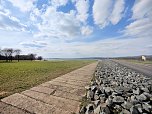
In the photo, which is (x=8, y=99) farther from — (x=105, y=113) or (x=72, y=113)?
(x=105, y=113)

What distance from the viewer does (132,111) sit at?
4465mm

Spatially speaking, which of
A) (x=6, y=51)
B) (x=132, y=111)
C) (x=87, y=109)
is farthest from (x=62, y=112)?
(x=6, y=51)

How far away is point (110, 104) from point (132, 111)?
891 millimetres

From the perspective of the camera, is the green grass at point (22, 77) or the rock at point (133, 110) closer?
the rock at point (133, 110)

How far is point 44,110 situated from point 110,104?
2.07m

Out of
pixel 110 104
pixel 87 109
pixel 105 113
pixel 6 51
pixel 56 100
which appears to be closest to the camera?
pixel 105 113

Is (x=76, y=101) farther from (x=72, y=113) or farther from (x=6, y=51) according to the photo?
(x=6, y=51)

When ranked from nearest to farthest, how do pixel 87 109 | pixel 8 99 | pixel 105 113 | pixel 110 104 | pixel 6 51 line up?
pixel 105 113 < pixel 87 109 < pixel 110 104 < pixel 8 99 < pixel 6 51

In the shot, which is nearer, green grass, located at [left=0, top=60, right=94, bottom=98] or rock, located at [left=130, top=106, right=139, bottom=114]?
rock, located at [left=130, top=106, right=139, bottom=114]

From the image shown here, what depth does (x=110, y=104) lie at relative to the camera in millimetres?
5242

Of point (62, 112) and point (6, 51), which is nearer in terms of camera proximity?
point (62, 112)

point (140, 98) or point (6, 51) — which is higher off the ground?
point (6, 51)

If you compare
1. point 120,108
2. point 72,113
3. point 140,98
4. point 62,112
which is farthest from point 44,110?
point 140,98

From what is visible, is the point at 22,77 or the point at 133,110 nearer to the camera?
the point at 133,110
